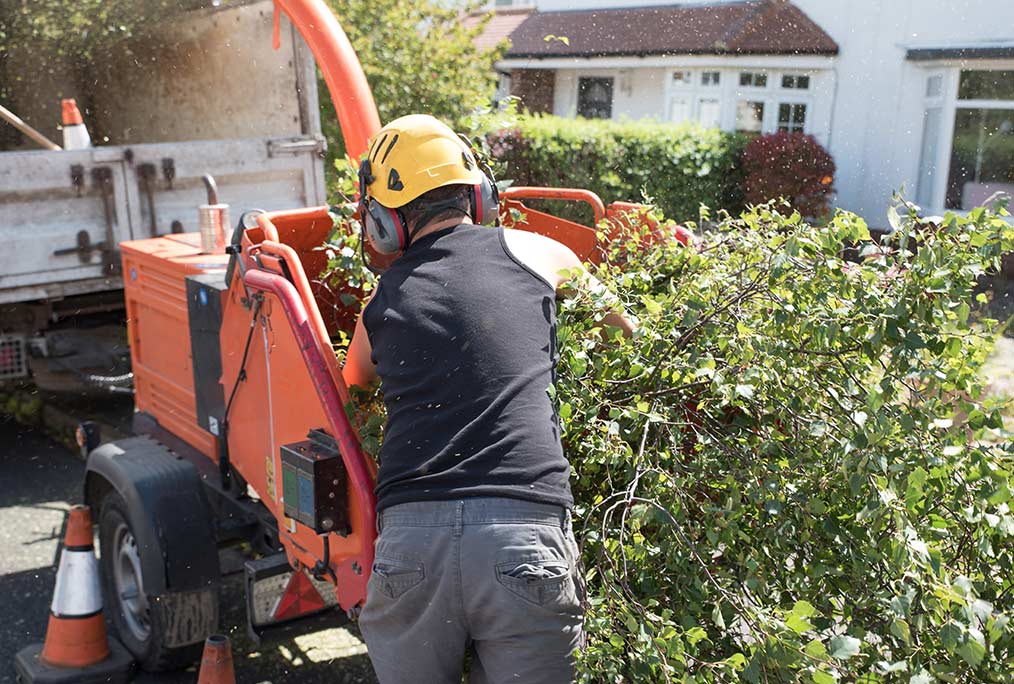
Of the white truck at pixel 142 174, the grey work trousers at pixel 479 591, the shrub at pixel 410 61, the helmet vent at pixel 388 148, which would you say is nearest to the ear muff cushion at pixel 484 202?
the helmet vent at pixel 388 148

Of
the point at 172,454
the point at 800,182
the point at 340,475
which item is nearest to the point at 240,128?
the point at 172,454

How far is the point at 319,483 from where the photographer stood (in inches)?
119

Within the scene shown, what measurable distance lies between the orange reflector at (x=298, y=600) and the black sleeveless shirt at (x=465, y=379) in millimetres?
1123

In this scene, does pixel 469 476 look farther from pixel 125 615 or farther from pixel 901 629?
pixel 125 615

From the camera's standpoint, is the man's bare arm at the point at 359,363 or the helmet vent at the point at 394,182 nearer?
the helmet vent at the point at 394,182

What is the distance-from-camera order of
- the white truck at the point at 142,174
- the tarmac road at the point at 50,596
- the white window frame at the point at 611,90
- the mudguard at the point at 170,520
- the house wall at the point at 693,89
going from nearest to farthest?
the mudguard at the point at 170,520 → the tarmac road at the point at 50,596 → the white truck at the point at 142,174 → the house wall at the point at 693,89 → the white window frame at the point at 611,90

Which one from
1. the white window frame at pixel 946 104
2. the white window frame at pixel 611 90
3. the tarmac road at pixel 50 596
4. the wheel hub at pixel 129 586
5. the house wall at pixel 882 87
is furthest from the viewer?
the white window frame at pixel 611 90

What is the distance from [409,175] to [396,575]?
3.34 feet

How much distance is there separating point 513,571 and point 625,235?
2.00 meters

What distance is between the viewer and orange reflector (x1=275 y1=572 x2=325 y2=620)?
350 cm

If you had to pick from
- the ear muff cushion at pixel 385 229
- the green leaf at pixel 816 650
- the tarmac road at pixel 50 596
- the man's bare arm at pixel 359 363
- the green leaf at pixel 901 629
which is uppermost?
the ear muff cushion at pixel 385 229

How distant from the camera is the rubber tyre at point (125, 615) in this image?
151 inches

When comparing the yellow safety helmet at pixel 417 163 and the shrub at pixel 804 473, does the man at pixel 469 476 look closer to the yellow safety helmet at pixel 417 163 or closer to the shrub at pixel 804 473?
the yellow safety helmet at pixel 417 163

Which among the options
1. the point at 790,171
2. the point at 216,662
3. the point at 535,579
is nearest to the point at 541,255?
the point at 535,579
